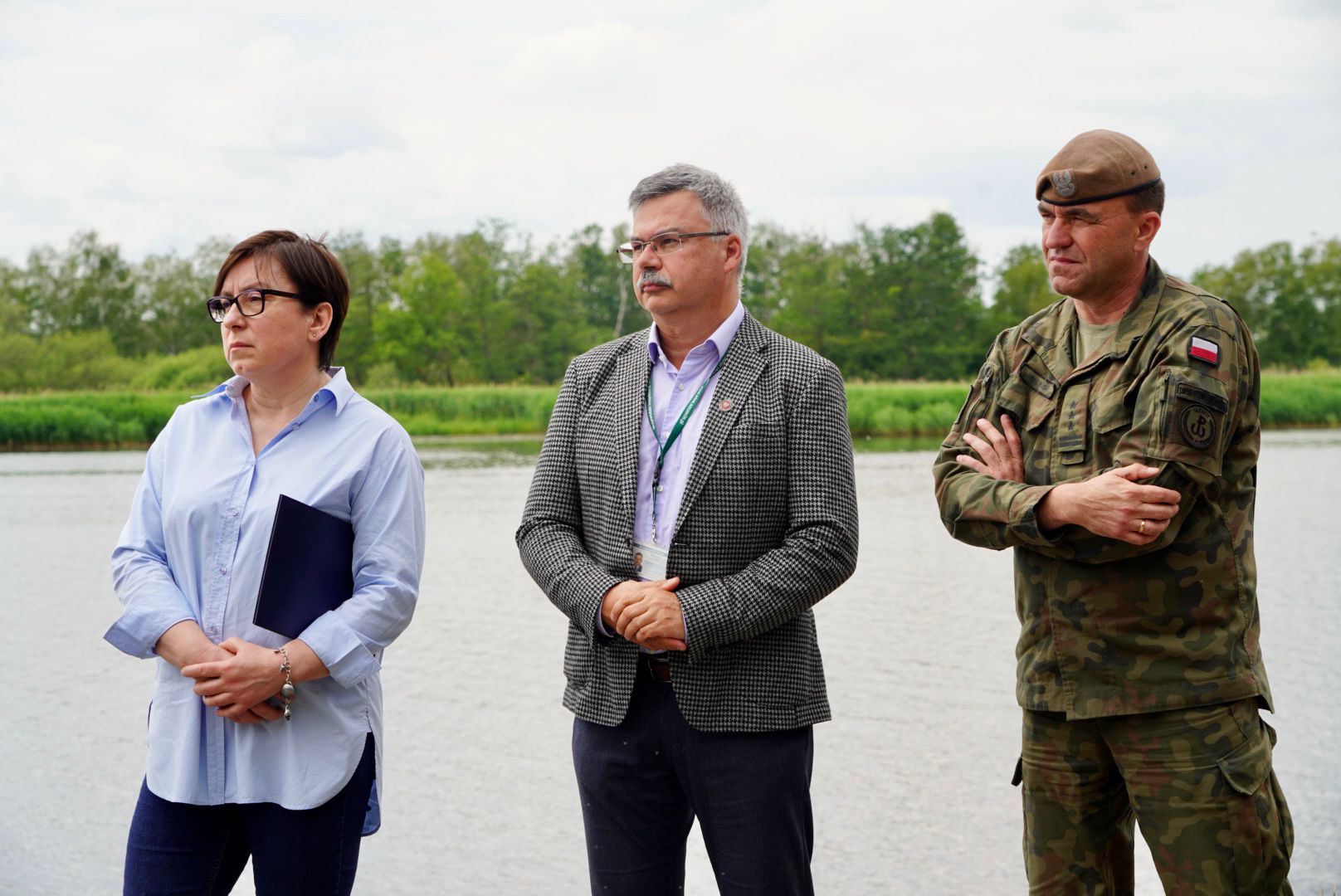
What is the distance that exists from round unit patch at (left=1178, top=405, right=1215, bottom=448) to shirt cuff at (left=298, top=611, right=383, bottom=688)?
1647mm

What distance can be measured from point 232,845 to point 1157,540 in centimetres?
192

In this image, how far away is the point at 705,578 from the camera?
2678 millimetres

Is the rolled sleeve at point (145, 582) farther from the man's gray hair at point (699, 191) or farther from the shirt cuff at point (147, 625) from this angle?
the man's gray hair at point (699, 191)

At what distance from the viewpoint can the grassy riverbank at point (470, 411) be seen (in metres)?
28.0

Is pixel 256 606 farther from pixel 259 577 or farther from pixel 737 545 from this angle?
pixel 737 545

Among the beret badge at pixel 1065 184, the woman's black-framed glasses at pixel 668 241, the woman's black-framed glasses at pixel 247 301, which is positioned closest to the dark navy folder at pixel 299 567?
the woman's black-framed glasses at pixel 247 301

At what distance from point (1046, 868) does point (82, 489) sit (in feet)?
57.6

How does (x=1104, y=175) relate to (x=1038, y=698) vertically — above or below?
above

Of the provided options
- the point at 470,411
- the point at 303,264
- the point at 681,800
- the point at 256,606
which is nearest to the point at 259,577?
the point at 256,606

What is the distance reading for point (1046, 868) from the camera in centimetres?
266

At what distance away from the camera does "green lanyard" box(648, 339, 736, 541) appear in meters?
2.75

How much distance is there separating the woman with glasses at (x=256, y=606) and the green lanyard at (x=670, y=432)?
49 cm

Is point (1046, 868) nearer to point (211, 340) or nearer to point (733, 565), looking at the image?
point (733, 565)

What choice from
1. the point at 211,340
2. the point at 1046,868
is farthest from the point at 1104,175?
the point at 211,340
